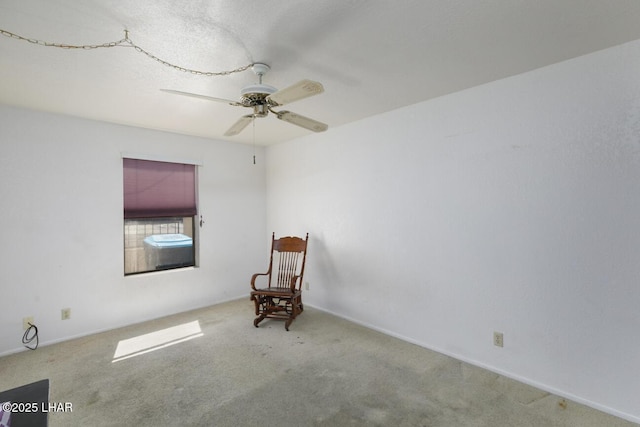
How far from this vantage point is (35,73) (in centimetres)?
226

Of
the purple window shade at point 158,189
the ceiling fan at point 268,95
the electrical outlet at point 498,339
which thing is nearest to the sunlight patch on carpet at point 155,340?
the purple window shade at point 158,189

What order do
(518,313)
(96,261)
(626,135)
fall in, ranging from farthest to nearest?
(96,261)
(518,313)
(626,135)

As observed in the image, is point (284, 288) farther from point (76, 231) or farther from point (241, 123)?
point (76, 231)

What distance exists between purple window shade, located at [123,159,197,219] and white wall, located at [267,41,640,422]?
7.49 feet

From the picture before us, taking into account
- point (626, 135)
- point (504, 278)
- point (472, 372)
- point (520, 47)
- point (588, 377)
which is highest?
point (520, 47)

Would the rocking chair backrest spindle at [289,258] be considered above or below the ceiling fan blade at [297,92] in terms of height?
below

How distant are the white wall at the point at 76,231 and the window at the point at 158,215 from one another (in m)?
0.16

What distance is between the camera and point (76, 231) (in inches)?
131

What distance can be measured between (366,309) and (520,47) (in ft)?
9.42

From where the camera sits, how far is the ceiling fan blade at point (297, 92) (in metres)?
1.66

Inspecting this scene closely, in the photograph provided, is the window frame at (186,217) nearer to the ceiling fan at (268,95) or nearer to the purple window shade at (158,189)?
the purple window shade at (158,189)

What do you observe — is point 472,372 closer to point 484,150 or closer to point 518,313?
point 518,313

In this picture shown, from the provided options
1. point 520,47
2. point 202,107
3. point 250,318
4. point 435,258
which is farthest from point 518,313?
point 202,107

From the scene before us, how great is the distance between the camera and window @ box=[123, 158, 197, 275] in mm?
3805
